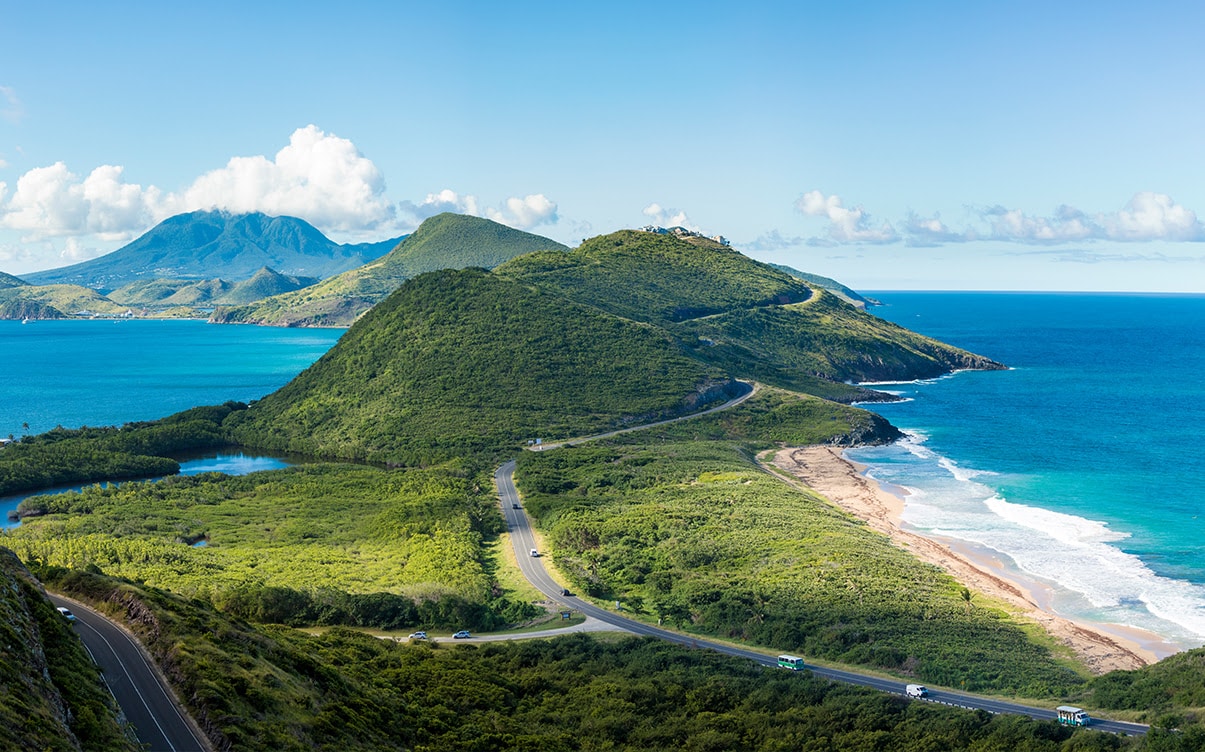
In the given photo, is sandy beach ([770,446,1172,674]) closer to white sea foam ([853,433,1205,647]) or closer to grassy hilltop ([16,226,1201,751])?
white sea foam ([853,433,1205,647])

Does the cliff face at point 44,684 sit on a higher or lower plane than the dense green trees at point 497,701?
higher

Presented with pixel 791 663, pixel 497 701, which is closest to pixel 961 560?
pixel 791 663

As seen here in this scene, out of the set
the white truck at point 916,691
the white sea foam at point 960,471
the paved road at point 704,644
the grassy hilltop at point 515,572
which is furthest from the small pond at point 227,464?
the white truck at point 916,691

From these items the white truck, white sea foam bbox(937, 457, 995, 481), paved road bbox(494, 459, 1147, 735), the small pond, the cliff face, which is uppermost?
the cliff face

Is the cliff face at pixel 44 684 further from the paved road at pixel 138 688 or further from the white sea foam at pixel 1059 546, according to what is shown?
the white sea foam at pixel 1059 546

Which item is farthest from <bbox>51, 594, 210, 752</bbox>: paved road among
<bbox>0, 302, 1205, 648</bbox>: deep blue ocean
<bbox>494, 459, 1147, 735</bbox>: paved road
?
<bbox>0, 302, 1205, 648</bbox>: deep blue ocean

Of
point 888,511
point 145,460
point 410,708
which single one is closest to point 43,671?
point 410,708

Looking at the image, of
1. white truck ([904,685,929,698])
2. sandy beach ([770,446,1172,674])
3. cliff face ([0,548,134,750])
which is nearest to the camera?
cliff face ([0,548,134,750])
